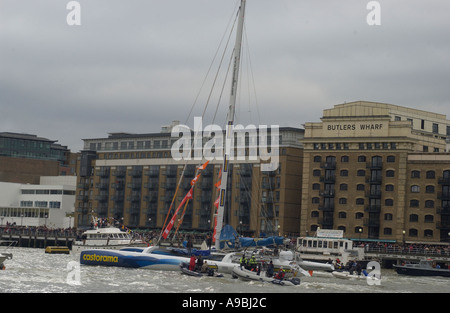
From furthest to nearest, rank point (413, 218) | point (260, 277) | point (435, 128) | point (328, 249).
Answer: point (435, 128) < point (413, 218) < point (328, 249) < point (260, 277)

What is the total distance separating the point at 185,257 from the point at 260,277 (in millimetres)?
10376

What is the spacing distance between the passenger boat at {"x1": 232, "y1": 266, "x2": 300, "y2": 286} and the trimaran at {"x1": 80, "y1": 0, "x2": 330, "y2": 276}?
3.84 meters

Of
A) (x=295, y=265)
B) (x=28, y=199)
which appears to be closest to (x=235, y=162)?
(x=28, y=199)

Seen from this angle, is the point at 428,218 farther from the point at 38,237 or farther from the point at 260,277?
the point at 38,237

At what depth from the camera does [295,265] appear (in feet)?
216

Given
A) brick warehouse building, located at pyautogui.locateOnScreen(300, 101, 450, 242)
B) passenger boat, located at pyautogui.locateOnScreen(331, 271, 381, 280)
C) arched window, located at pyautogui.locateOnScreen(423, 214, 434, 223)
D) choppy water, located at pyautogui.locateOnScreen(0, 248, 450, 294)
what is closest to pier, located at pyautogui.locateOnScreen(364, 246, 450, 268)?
arched window, located at pyautogui.locateOnScreen(423, 214, 434, 223)

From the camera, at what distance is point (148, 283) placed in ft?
184

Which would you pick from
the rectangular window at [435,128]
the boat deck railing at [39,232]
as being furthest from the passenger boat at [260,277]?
the rectangular window at [435,128]

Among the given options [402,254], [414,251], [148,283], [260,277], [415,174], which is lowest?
[148,283]

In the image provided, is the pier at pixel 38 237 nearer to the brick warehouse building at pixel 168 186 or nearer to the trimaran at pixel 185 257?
the brick warehouse building at pixel 168 186

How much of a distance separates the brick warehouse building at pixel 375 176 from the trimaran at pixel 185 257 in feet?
145

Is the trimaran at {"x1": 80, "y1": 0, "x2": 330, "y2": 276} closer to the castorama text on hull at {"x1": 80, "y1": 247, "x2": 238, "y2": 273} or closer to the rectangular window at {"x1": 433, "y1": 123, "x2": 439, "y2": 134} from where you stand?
the castorama text on hull at {"x1": 80, "y1": 247, "x2": 238, "y2": 273}

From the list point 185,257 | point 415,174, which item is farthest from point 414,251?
point 185,257

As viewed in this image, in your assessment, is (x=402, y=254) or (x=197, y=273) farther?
(x=402, y=254)
